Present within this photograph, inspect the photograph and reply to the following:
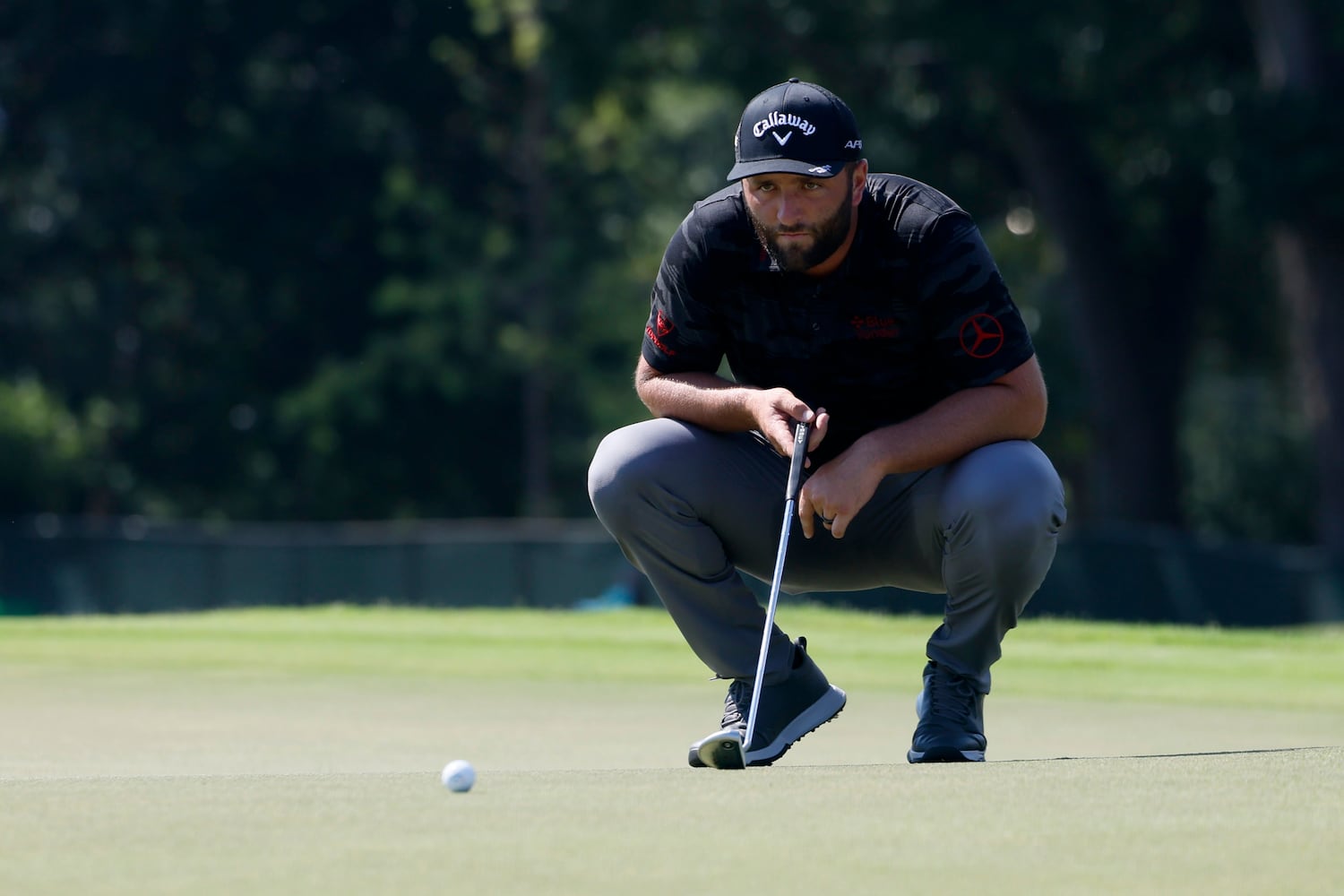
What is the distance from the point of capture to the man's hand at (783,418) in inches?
168

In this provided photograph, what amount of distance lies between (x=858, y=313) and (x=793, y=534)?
584mm

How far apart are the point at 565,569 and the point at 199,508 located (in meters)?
17.8

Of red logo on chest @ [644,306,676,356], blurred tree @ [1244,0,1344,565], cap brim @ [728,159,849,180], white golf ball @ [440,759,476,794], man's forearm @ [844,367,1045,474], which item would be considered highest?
cap brim @ [728,159,849,180]

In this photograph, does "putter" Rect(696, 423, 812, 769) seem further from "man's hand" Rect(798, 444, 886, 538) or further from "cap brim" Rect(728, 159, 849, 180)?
"cap brim" Rect(728, 159, 849, 180)

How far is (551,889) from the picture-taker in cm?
245

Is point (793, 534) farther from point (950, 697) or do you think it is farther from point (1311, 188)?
point (1311, 188)

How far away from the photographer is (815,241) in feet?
14.2

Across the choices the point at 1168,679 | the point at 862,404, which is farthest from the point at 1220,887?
the point at 1168,679

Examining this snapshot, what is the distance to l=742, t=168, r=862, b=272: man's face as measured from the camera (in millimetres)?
4262

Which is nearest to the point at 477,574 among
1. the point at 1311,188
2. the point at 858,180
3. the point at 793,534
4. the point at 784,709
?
the point at 1311,188

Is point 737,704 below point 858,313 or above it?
below

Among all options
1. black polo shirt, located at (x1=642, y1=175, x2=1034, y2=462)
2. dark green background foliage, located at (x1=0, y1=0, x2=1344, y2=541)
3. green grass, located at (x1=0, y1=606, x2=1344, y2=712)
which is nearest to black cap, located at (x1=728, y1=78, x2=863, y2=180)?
black polo shirt, located at (x1=642, y1=175, x2=1034, y2=462)

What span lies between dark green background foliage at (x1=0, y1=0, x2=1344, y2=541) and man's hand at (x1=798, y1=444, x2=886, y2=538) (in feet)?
71.2

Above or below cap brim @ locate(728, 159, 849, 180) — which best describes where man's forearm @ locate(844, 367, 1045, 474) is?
below
